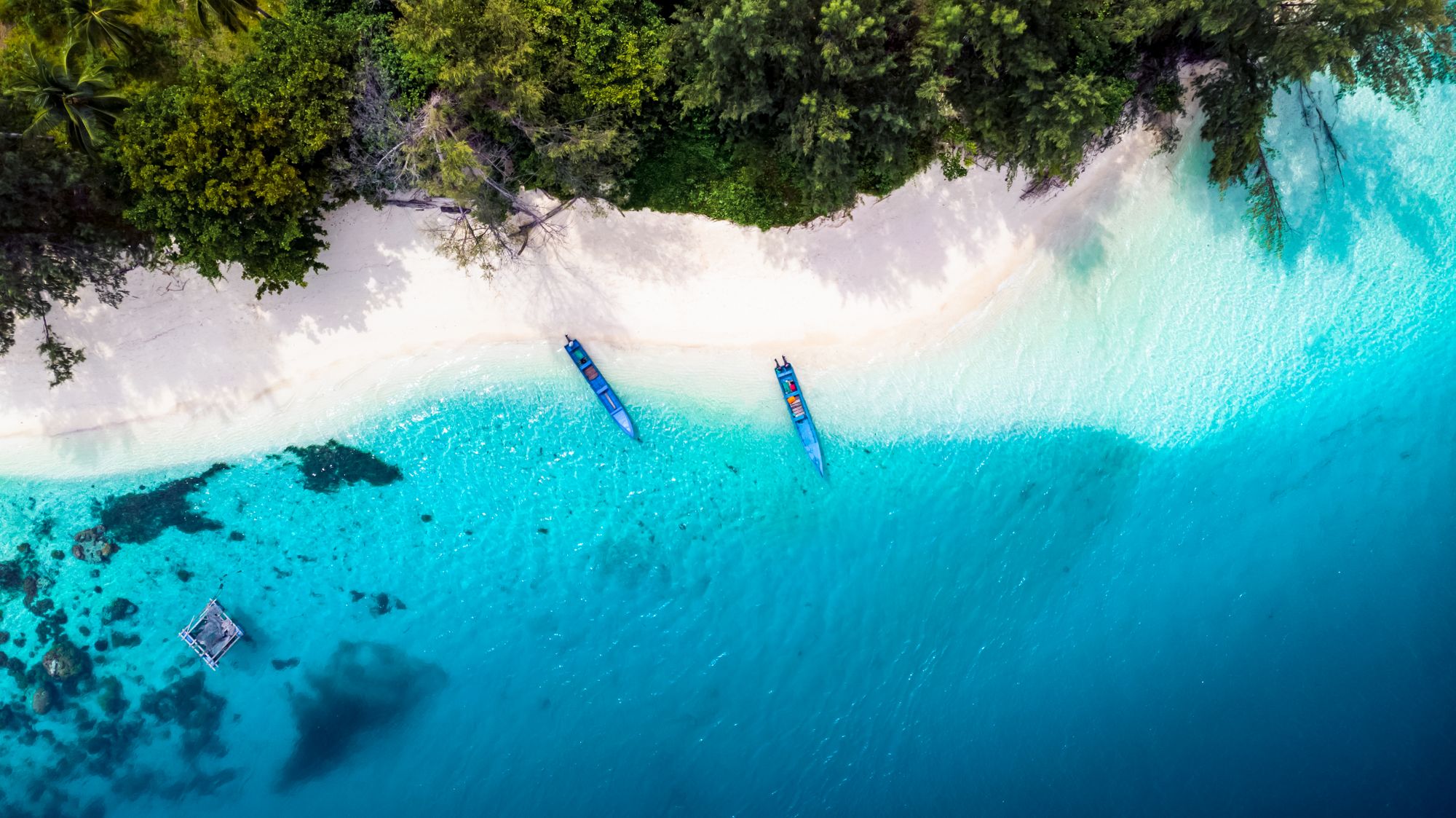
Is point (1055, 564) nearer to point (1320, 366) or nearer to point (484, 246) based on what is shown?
point (1320, 366)

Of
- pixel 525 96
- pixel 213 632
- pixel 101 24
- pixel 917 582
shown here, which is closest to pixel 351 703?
pixel 213 632

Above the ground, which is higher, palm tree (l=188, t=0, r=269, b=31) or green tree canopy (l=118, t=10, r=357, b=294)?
palm tree (l=188, t=0, r=269, b=31)

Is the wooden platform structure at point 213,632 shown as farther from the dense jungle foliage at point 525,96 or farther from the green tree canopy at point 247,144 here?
the green tree canopy at point 247,144

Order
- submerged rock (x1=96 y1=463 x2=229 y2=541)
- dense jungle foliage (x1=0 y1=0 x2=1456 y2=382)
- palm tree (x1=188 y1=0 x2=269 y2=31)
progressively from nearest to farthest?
dense jungle foliage (x1=0 y1=0 x2=1456 y2=382) → palm tree (x1=188 y1=0 x2=269 y2=31) → submerged rock (x1=96 y1=463 x2=229 y2=541)

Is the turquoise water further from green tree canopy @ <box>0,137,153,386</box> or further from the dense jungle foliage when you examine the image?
green tree canopy @ <box>0,137,153,386</box>

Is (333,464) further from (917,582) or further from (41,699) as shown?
(917,582)

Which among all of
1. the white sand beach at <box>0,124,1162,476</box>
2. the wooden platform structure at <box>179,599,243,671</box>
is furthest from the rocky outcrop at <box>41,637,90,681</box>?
the white sand beach at <box>0,124,1162,476</box>

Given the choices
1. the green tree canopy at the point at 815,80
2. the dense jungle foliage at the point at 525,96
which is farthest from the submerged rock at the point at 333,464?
the green tree canopy at the point at 815,80
